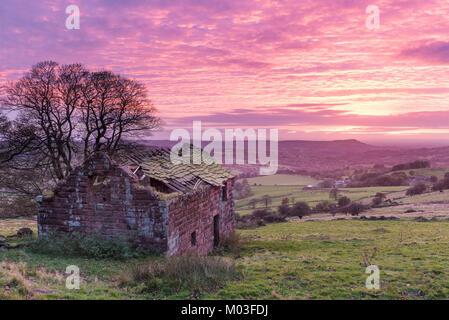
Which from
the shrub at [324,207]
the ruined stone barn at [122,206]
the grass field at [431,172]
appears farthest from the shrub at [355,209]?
the grass field at [431,172]

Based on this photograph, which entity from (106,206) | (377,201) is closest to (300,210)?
(377,201)

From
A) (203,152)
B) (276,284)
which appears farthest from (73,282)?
(203,152)

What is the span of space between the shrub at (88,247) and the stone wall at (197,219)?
1.51 meters

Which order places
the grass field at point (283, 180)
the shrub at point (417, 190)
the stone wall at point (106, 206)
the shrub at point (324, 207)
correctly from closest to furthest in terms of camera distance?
the stone wall at point (106, 206) < the shrub at point (324, 207) < the shrub at point (417, 190) < the grass field at point (283, 180)

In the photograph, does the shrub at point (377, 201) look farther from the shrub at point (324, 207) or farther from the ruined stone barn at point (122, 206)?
the ruined stone barn at point (122, 206)

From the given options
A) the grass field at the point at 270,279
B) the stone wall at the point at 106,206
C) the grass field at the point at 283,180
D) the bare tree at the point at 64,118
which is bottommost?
the grass field at the point at 283,180

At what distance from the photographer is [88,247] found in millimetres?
10211

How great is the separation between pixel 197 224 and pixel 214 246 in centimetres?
321

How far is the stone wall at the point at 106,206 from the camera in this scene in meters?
10.4

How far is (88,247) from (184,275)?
454 centimetres

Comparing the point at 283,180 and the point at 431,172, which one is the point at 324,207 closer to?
the point at 283,180

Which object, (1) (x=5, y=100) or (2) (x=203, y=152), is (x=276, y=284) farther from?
(1) (x=5, y=100)
